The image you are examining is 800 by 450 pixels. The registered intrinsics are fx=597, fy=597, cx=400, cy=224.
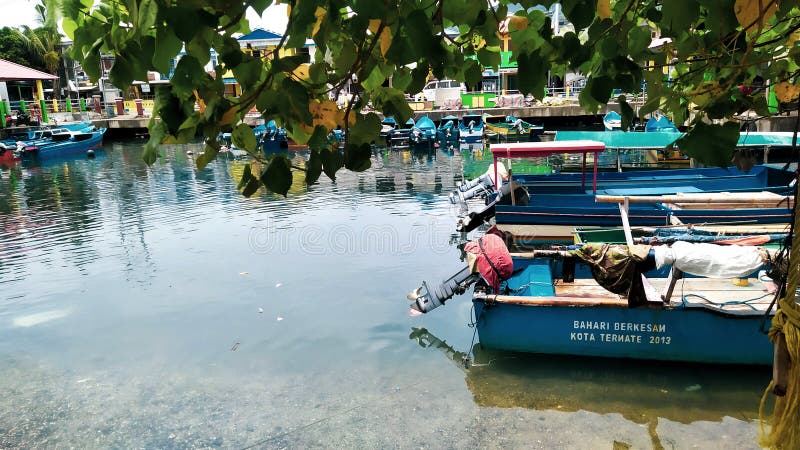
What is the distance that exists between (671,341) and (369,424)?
3.85 meters

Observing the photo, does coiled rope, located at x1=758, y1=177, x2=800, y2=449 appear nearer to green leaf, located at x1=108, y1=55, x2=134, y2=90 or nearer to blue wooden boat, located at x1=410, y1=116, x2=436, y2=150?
green leaf, located at x1=108, y1=55, x2=134, y2=90

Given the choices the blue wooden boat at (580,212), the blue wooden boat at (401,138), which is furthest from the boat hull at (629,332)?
the blue wooden boat at (401,138)

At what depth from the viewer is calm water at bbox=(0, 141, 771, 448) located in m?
6.89

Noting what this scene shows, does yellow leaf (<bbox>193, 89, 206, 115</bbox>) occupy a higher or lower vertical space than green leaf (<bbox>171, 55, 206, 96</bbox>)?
lower

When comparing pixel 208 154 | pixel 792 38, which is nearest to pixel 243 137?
pixel 208 154

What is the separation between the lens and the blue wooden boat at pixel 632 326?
7.19 m

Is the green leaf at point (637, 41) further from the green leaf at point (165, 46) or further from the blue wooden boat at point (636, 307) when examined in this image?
the blue wooden boat at point (636, 307)

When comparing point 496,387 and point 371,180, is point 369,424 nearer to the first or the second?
point 496,387

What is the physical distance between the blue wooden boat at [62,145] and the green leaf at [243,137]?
36864 mm

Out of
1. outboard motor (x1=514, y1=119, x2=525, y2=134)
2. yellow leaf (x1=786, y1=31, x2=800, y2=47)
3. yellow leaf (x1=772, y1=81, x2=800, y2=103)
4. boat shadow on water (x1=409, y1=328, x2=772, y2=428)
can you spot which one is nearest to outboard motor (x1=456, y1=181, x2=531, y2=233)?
boat shadow on water (x1=409, y1=328, x2=772, y2=428)

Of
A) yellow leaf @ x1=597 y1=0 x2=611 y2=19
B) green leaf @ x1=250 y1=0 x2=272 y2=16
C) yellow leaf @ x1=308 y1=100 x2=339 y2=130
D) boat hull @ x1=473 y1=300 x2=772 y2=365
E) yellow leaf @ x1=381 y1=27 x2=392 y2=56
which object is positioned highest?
yellow leaf @ x1=597 y1=0 x2=611 y2=19

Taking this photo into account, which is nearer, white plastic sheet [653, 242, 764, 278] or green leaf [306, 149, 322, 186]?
green leaf [306, 149, 322, 186]

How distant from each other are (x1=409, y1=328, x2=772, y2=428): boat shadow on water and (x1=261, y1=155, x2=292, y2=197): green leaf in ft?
19.2

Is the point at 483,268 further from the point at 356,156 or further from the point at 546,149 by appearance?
the point at 546,149
